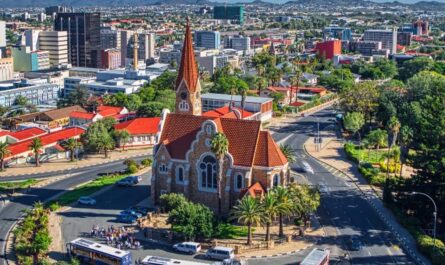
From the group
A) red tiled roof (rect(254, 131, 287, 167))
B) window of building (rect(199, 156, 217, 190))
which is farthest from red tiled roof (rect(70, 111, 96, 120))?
red tiled roof (rect(254, 131, 287, 167))

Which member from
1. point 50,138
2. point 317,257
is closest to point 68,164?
point 50,138

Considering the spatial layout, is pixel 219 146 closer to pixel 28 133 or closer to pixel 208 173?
pixel 208 173

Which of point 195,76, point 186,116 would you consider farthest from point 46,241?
point 195,76

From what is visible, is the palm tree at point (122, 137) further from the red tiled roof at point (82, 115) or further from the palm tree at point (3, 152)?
the palm tree at point (3, 152)

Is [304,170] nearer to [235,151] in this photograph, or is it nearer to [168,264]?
[235,151]

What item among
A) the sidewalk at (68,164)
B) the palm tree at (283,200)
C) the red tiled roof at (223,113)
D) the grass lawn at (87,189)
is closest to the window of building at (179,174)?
the palm tree at (283,200)

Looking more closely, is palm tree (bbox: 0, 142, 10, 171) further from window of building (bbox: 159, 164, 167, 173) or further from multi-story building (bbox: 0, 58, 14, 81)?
multi-story building (bbox: 0, 58, 14, 81)
